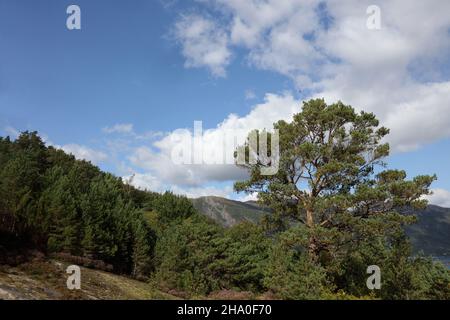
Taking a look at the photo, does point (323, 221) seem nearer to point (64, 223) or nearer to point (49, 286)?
point (49, 286)

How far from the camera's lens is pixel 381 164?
24422 millimetres

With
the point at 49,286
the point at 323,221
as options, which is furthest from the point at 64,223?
the point at 323,221

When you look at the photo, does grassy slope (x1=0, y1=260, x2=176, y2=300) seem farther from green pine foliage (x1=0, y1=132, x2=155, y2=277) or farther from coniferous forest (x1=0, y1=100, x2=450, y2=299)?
green pine foliage (x1=0, y1=132, x2=155, y2=277)

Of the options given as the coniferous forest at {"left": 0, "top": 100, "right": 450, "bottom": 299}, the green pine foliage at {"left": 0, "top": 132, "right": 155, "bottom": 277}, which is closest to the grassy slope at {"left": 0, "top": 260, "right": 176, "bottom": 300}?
the coniferous forest at {"left": 0, "top": 100, "right": 450, "bottom": 299}

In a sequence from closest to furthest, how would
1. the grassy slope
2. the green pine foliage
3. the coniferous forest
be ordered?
the grassy slope
the coniferous forest
the green pine foliage

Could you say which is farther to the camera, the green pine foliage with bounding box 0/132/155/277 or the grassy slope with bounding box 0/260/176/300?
the green pine foliage with bounding box 0/132/155/277

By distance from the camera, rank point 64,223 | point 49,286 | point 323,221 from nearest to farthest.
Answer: point 49,286 < point 323,221 < point 64,223

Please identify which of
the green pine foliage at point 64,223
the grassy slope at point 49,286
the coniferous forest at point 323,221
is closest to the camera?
the grassy slope at point 49,286

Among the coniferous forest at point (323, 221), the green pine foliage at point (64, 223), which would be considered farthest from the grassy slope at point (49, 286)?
the green pine foliage at point (64, 223)

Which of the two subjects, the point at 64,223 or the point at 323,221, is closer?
the point at 323,221

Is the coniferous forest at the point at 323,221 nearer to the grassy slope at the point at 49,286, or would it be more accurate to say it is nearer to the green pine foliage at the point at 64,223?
the green pine foliage at the point at 64,223
